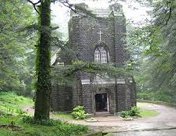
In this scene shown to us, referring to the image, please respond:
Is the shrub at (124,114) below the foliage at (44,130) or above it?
above

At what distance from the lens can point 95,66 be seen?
15906mm

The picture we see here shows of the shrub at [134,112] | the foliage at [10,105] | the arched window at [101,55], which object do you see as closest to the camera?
the foliage at [10,105]

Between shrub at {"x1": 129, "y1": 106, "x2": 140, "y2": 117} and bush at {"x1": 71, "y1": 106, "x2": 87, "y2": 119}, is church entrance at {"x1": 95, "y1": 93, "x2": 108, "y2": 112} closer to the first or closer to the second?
bush at {"x1": 71, "y1": 106, "x2": 87, "y2": 119}

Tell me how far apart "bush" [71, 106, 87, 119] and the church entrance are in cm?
306

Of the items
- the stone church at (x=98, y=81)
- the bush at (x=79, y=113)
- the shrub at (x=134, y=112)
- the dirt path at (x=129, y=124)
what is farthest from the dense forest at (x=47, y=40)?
the bush at (x=79, y=113)

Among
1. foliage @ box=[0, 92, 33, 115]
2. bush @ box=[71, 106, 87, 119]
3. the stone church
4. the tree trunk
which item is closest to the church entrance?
the stone church

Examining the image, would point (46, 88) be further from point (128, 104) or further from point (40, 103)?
point (128, 104)

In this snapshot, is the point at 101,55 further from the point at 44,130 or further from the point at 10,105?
the point at 44,130

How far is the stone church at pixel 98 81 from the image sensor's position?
113 feet

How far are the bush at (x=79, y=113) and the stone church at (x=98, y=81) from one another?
889 mm

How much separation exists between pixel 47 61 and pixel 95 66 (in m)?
2.39

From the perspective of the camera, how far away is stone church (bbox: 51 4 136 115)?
3456cm

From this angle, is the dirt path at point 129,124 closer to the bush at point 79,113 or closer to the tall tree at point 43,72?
the bush at point 79,113

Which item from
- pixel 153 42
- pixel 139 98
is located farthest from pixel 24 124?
pixel 139 98
